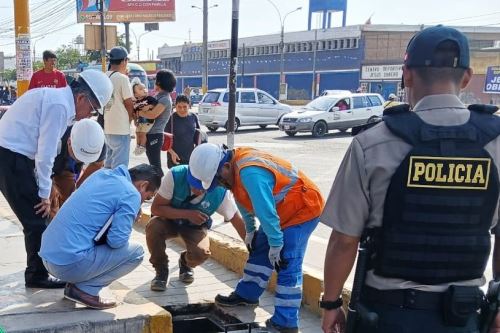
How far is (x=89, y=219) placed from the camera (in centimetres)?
337

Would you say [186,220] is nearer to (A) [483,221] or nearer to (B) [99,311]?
(B) [99,311]

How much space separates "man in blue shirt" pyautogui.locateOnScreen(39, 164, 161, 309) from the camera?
3.35 m

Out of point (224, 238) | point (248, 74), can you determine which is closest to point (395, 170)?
point (224, 238)

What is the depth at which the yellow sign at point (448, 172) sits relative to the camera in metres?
1.91

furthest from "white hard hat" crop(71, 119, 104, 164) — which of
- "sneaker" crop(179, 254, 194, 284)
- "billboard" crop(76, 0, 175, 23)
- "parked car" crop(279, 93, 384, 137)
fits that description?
"billboard" crop(76, 0, 175, 23)

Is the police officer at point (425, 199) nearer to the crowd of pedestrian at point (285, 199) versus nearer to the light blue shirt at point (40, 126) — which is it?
the crowd of pedestrian at point (285, 199)

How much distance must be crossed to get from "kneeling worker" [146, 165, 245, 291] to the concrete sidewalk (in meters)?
0.23

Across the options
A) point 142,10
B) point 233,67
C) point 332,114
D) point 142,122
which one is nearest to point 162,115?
point 142,122

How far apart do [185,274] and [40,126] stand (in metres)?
1.72

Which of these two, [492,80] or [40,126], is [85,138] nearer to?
[40,126]

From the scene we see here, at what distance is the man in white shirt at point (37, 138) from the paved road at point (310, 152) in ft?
8.54

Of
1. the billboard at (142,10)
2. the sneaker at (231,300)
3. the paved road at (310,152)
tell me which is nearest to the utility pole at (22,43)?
the paved road at (310,152)

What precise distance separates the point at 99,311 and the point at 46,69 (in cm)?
533

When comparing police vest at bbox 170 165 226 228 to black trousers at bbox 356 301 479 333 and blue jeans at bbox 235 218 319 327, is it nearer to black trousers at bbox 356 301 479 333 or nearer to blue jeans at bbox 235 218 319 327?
blue jeans at bbox 235 218 319 327
